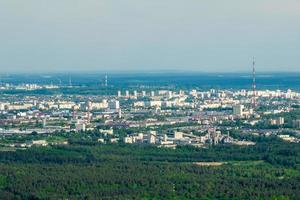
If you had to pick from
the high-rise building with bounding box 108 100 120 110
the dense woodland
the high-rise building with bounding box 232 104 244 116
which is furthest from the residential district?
the dense woodland

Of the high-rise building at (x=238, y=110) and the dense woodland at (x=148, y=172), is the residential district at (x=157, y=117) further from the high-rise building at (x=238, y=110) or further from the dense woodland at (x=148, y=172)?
the dense woodland at (x=148, y=172)

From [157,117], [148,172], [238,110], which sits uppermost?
[148,172]

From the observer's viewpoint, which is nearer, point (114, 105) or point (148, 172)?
point (148, 172)

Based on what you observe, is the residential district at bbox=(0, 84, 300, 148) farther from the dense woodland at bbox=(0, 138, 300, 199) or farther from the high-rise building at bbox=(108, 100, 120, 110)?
the dense woodland at bbox=(0, 138, 300, 199)

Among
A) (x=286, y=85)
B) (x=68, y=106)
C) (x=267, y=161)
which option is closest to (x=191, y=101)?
(x=68, y=106)

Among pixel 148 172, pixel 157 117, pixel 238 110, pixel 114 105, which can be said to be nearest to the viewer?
pixel 148 172

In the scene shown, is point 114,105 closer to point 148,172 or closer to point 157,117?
point 157,117

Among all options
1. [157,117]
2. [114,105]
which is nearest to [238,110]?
[157,117]

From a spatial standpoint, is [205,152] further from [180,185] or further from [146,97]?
[146,97]
